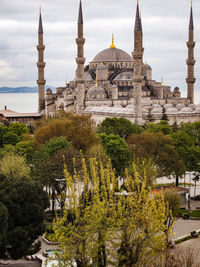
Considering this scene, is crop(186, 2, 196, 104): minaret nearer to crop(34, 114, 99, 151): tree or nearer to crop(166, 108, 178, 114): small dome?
crop(166, 108, 178, 114): small dome

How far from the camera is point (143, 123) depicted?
49031mm

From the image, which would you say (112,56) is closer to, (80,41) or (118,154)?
(80,41)

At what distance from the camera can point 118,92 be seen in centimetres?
6234

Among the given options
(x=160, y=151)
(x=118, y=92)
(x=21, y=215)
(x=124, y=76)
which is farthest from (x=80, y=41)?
(x=21, y=215)

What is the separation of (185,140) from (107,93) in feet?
106

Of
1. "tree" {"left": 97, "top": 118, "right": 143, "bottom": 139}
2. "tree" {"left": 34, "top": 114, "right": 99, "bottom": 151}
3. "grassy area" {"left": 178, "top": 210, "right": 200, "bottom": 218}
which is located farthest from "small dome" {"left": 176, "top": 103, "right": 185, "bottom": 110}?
"grassy area" {"left": 178, "top": 210, "right": 200, "bottom": 218}

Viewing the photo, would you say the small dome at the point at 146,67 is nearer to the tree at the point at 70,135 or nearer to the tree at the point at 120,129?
the tree at the point at 120,129

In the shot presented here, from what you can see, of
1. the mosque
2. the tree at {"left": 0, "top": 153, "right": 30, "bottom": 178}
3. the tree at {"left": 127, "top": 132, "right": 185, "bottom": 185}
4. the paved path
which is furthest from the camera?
the mosque

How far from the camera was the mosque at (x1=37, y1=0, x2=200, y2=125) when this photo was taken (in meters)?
50.6

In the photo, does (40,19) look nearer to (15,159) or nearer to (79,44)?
(79,44)

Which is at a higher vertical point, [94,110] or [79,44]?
[79,44]

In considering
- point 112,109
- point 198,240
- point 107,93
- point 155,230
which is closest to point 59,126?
point 198,240

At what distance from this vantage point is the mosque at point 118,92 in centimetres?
5062

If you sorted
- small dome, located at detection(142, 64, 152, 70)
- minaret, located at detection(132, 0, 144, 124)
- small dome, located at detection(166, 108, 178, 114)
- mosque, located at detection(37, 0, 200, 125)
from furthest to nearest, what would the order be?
small dome, located at detection(142, 64, 152, 70) < small dome, located at detection(166, 108, 178, 114) < mosque, located at detection(37, 0, 200, 125) < minaret, located at detection(132, 0, 144, 124)
